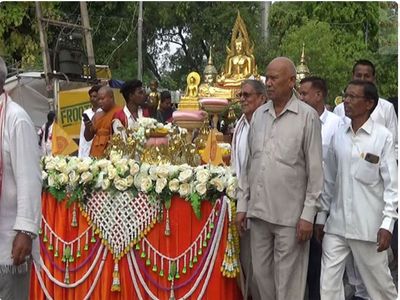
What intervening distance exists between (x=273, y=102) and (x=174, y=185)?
90cm

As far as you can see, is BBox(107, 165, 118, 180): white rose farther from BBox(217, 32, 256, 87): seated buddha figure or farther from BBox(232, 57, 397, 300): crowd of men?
BBox(217, 32, 256, 87): seated buddha figure

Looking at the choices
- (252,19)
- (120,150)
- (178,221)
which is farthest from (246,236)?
(252,19)

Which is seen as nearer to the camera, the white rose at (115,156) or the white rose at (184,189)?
the white rose at (184,189)

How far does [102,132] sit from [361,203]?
9.83ft

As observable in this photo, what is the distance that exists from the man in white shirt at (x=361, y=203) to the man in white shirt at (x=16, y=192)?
198 cm

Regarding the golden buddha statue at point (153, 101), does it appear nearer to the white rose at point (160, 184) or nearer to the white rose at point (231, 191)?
the white rose at point (160, 184)

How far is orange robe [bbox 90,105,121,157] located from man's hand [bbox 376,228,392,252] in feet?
9.72

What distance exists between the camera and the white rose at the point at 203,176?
4.78 metres

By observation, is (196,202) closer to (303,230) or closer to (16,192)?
(303,230)

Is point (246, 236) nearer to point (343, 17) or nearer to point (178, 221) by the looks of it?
point (178, 221)

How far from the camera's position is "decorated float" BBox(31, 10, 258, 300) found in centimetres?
484

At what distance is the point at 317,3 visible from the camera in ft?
92.2

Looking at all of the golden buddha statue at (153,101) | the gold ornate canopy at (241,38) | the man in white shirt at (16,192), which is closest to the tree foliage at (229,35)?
the golden buddha statue at (153,101)

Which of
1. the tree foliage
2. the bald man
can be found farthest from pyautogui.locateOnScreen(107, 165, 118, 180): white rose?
the tree foliage
